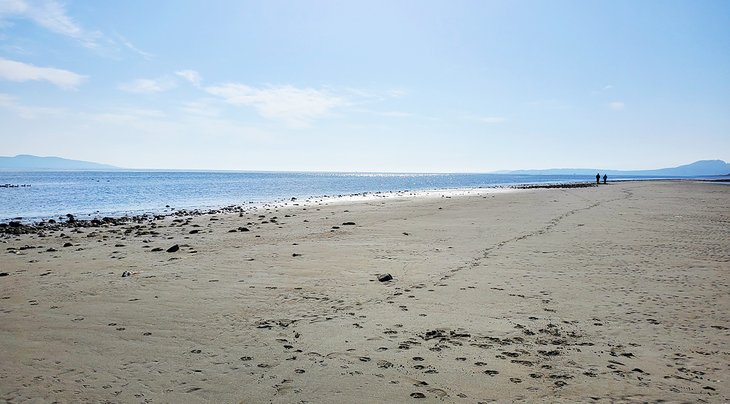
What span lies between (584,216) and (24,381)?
24.1m

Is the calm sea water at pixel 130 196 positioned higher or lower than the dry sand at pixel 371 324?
lower

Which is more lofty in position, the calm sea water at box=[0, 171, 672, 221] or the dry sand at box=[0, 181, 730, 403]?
the dry sand at box=[0, 181, 730, 403]

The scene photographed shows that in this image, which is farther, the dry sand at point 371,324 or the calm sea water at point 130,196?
the calm sea water at point 130,196

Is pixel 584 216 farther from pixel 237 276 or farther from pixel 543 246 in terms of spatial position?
pixel 237 276

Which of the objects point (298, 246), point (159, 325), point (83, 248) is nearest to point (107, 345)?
point (159, 325)

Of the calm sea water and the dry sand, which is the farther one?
the calm sea water

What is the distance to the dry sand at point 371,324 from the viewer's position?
4.96 metres

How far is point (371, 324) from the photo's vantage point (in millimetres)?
7016

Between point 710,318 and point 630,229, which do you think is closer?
point 710,318

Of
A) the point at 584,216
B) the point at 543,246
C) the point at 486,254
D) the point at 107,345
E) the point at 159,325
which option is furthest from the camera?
the point at 584,216

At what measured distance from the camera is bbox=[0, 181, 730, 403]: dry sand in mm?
4957

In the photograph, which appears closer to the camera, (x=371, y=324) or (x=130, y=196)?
(x=371, y=324)

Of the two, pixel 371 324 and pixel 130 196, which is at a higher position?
pixel 371 324

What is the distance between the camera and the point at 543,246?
14031 mm
